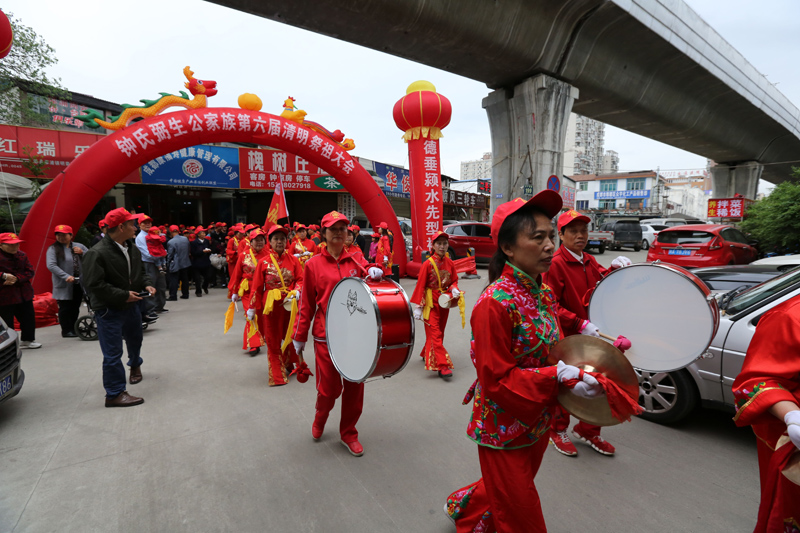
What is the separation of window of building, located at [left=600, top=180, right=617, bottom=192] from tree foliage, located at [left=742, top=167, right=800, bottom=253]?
53301mm

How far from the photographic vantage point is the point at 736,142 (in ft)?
63.1

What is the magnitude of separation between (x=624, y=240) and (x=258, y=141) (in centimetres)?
2008

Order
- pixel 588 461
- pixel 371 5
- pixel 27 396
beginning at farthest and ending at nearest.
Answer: pixel 371 5 < pixel 27 396 < pixel 588 461

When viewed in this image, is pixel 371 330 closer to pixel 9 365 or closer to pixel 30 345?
pixel 9 365

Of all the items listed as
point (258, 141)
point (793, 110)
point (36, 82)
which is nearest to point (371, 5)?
point (258, 141)

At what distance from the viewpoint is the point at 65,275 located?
648 centimetres

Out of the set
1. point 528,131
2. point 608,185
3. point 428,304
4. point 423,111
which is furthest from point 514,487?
point 608,185

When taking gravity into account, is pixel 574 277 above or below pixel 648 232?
below

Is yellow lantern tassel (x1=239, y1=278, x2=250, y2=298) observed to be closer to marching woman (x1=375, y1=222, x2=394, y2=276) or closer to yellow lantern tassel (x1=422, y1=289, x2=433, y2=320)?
yellow lantern tassel (x1=422, y1=289, x2=433, y2=320)

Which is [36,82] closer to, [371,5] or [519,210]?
[371,5]

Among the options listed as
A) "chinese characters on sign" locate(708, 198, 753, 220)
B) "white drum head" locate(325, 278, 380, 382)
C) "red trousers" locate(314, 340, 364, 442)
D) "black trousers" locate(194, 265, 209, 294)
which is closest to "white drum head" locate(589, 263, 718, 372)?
"white drum head" locate(325, 278, 380, 382)

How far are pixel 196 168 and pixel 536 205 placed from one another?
1648 cm

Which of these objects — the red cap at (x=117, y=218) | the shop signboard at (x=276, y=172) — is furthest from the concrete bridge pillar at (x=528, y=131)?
the red cap at (x=117, y=218)

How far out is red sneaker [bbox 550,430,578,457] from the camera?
3.13m
